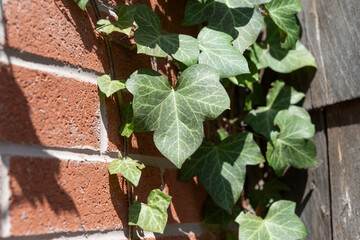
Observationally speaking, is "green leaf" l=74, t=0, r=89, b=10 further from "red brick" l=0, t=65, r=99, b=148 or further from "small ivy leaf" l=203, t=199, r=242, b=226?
"small ivy leaf" l=203, t=199, r=242, b=226

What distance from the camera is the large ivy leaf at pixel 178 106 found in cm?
77

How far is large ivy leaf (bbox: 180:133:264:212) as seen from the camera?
96 centimetres

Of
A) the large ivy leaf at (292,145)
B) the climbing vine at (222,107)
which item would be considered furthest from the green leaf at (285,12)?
the large ivy leaf at (292,145)

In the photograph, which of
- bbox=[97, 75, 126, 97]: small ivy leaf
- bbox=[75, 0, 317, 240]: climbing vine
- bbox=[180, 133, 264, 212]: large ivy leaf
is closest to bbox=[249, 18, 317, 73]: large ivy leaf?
bbox=[75, 0, 317, 240]: climbing vine

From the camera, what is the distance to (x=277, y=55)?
1188mm

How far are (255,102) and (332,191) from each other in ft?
1.07

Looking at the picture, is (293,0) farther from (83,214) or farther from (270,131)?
(83,214)

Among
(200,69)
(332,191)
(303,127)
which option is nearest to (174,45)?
(200,69)

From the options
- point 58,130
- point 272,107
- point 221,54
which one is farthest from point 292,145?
point 58,130

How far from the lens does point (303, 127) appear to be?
109 cm

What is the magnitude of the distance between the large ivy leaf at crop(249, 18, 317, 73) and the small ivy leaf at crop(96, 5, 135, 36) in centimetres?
44

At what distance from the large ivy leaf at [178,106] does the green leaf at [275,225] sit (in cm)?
34

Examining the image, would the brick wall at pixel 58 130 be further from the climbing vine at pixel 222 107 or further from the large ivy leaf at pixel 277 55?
the large ivy leaf at pixel 277 55

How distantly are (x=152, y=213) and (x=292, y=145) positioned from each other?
48cm
